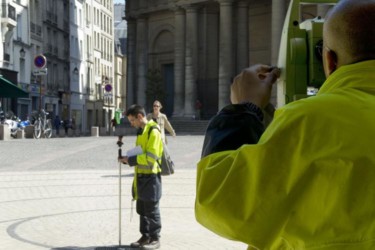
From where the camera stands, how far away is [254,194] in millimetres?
1658

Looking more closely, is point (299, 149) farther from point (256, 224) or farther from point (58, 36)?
point (58, 36)

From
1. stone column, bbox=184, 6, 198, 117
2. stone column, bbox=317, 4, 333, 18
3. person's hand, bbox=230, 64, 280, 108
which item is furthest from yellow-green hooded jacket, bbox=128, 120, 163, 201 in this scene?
stone column, bbox=184, 6, 198, 117

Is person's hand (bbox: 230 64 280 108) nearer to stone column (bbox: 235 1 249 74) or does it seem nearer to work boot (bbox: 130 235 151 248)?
work boot (bbox: 130 235 151 248)

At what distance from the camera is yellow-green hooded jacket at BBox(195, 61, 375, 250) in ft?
5.25

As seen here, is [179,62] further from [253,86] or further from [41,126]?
[253,86]

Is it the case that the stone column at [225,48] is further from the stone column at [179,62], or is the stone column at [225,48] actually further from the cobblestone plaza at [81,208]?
the cobblestone plaza at [81,208]

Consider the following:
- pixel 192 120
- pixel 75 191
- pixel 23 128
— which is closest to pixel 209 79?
pixel 192 120

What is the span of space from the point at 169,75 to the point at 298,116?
59.1m

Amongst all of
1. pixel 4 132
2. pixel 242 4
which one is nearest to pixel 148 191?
pixel 4 132

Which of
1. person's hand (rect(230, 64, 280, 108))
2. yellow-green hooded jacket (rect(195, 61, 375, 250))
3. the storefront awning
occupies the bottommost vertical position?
yellow-green hooded jacket (rect(195, 61, 375, 250))

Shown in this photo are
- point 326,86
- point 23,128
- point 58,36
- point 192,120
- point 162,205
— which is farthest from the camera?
point 58,36

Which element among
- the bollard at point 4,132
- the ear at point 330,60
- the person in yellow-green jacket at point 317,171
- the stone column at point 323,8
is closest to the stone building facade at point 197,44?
the bollard at point 4,132

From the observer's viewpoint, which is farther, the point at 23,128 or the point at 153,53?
the point at 153,53

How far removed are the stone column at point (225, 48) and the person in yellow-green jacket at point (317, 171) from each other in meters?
50.2
